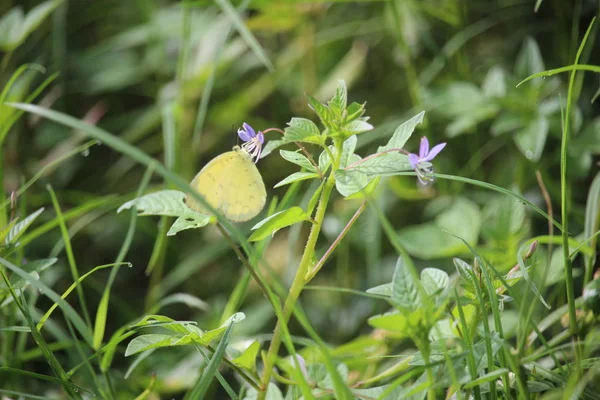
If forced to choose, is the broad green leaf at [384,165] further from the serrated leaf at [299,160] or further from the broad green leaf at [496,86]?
the broad green leaf at [496,86]

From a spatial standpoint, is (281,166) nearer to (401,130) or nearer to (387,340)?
(387,340)

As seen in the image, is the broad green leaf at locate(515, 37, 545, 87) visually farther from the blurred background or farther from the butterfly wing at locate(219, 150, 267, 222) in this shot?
the butterfly wing at locate(219, 150, 267, 222)

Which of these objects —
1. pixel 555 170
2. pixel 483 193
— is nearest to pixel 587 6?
pixel 555 170

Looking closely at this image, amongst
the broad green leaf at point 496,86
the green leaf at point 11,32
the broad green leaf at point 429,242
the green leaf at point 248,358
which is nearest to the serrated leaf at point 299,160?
the green leaf at point 248,358

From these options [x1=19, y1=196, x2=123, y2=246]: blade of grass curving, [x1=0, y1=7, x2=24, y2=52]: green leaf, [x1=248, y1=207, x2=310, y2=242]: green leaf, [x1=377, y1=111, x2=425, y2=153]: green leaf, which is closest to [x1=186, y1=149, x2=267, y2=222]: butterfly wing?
[x1=248, y1=207, x2=310, y2=242]: green leaf

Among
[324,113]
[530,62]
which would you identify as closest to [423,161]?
[324,113]

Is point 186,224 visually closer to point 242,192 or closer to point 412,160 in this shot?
point 242,192
